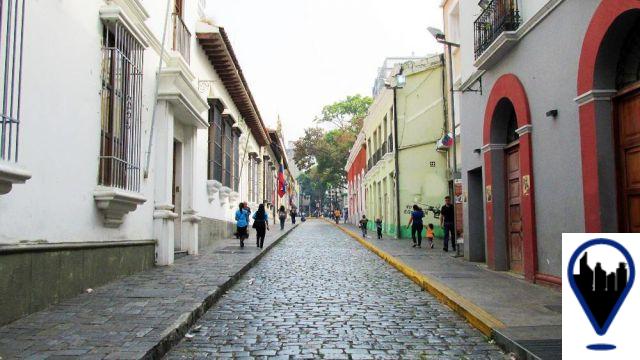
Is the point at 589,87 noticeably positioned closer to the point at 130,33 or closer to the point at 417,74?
the point at 130,33

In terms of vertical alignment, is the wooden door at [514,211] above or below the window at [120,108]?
below

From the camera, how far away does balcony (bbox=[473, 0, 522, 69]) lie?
8.99m

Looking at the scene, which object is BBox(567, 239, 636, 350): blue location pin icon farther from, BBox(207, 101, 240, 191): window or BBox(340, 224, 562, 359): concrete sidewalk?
BBox(207, 101, 240, 191): window

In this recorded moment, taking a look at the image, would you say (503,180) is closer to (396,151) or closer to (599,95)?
(599,95)

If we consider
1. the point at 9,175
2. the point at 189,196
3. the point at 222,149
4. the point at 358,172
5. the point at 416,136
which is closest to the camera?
the point at 9,175

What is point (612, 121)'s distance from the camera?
6629 mm

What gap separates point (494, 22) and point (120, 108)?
6.41 metres

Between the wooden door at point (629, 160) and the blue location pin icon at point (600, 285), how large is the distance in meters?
3.80

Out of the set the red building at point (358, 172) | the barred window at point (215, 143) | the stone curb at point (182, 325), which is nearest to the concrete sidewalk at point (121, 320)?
the stone curb at point (182, 325)

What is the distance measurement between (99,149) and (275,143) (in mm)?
29964

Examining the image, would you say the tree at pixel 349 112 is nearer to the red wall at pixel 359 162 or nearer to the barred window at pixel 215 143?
the red wall at pixel 359 162

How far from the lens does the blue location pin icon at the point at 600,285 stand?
2.87 m

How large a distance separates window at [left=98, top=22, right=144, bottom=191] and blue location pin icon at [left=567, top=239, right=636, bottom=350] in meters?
6.34

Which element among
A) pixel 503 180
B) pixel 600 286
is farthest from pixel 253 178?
pixel 600 286
